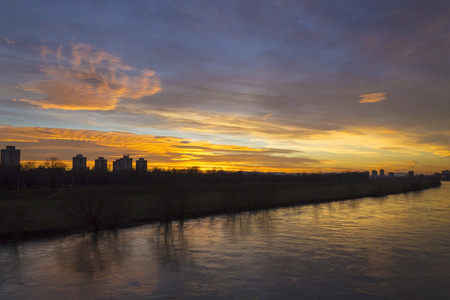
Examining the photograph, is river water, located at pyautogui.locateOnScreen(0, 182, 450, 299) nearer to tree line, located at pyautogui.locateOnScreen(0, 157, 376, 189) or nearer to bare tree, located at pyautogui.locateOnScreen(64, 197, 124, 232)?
bare tree, located at pyautogui.locateOnScreen(64, 197, 124, 232)

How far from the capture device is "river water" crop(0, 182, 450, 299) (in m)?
14.0

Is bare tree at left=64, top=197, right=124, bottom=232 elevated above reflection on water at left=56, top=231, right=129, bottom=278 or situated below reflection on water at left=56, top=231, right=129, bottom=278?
above

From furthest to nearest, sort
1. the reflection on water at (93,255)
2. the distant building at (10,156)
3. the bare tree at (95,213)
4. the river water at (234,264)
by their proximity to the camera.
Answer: the distant building at (10,156) < the bare tree at (95,213) < the reflection on water at (93,255) < the river water at (234,264)

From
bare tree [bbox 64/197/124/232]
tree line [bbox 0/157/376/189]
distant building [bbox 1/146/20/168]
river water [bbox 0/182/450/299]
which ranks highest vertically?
distant building [bbox 1/146/20/168]

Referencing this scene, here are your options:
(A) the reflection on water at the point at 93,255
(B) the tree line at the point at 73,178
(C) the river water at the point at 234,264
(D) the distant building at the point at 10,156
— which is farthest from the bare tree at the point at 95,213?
(D) the distant building at the point at 10,156

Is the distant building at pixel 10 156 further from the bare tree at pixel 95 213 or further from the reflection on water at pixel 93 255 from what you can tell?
the reflection on water at pixel 93 255

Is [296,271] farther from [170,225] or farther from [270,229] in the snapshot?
[170,225]

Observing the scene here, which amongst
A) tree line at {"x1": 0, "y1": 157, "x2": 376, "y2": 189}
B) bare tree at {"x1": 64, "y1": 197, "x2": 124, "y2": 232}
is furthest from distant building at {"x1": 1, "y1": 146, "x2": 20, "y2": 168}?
bare tree at {"x1": 64, "y1": 197, "x2": 124, "y2": 232}

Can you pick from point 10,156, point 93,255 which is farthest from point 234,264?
point 10,156

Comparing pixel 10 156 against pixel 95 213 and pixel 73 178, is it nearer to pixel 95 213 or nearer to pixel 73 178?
pixel 73 178

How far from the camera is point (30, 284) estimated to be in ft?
48.7

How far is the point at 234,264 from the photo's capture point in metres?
18.1

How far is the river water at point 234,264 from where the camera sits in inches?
550

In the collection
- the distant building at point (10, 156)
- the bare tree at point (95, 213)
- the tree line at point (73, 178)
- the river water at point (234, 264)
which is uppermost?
the distant building at point (10, 156)
